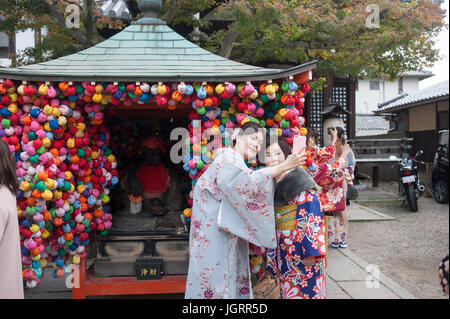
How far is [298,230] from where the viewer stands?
3.12m

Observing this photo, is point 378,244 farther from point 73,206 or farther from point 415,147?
point 415,147

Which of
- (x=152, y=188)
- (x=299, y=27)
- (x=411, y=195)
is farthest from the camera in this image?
(x=411, y=195)

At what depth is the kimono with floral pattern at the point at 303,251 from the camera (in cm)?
307

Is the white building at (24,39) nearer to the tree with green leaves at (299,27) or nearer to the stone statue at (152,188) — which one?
the tree with green leaves at (299,27)

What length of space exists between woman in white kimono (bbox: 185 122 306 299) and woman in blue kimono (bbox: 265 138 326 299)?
0.66 feet

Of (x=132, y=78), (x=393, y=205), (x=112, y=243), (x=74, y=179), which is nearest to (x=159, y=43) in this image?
(x=132, y=78)

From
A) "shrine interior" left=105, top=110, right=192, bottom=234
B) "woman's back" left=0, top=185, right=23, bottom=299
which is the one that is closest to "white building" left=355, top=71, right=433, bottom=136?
"shrine interior" left=105, top=110, right=192, bottom=234

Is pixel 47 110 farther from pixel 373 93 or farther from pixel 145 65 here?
pixel 373 93

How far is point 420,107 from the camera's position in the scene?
16.8 metres

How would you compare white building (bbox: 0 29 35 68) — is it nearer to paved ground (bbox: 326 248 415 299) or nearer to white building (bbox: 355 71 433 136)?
paved ground (bbox: 326 248 415 299)

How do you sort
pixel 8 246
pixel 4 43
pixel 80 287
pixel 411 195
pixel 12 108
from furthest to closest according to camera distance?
pixel 4 43 → pixel 411 195 → pixel 80 287 → pixel 12 108 → pixel 8 246

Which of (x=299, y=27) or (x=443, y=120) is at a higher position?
(x=299, y=27)

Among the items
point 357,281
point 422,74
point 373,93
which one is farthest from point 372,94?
point 357,281

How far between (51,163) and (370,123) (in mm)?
27606
